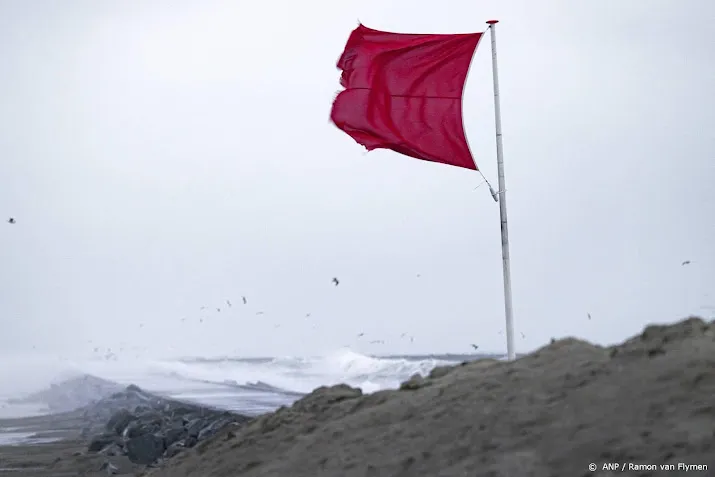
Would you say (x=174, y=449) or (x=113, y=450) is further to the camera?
(x=113, y=450)

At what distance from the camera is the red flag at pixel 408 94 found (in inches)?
572

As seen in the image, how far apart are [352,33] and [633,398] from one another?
24.6ft

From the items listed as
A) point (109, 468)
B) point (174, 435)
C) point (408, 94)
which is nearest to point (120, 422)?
point (174, 435)

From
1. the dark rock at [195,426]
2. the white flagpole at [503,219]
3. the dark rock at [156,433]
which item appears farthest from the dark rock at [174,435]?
the white flagpole at [503,219]

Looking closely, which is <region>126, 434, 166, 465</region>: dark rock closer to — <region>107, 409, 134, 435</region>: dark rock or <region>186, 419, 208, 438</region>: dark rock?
<region>186, 419, 208, 438</region>: dark rock

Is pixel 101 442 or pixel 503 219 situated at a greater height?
pixel 503 219

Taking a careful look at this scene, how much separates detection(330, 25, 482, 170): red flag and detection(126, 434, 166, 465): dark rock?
285 inches

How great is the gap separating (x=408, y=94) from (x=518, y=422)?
6.17 m

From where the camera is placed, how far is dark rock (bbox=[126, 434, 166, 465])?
18844mm

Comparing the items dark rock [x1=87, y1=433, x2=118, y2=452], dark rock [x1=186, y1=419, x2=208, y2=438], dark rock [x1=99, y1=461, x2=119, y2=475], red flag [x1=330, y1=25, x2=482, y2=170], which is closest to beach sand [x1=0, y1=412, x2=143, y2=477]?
dark rock [x1=99, y1=461, x2=119, y2=475]

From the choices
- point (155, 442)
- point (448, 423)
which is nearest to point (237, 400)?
point (155, 442)

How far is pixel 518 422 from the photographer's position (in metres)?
9.71

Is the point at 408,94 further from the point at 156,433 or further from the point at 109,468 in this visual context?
the point at 156,433

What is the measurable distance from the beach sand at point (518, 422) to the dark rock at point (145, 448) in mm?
5244
